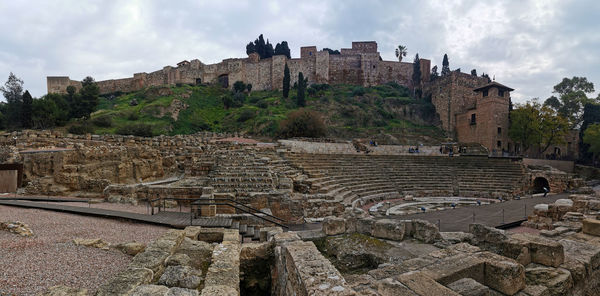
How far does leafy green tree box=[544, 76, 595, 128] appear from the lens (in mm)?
35156

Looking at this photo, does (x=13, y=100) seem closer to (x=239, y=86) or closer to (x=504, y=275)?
(x=239, y=86)

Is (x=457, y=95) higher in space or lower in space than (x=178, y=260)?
higher

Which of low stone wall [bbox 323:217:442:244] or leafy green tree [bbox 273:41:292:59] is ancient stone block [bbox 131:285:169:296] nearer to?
low stone wall [bbox 323:217:442:244]

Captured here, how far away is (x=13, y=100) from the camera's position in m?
31.8

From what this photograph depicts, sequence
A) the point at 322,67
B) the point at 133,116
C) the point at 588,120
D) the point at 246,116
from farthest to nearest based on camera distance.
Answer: the point at 322,67 < the point at 246,116 < the point at 133,116 < the point at 588,120

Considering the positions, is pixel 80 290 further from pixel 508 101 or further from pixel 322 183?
pixel 508 101

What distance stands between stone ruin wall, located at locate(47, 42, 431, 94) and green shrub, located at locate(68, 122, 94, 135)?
95.3 ft

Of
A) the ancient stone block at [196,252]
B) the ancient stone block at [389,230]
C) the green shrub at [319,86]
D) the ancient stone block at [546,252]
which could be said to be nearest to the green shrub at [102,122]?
the green shrub at [319,86]

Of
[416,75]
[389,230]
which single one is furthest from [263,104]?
[389,230]

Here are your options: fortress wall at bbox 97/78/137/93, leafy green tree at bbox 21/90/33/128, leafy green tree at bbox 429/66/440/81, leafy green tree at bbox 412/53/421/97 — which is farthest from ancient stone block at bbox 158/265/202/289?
fortress wall at bbox 97/78/137/93

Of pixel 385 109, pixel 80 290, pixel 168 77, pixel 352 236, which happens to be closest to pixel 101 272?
pixel 80 290

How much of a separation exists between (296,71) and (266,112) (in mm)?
18229

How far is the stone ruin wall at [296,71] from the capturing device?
5353 centimetres

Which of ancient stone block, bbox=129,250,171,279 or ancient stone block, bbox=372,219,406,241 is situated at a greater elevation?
ancient stone block, bbox=129,250,171,279
